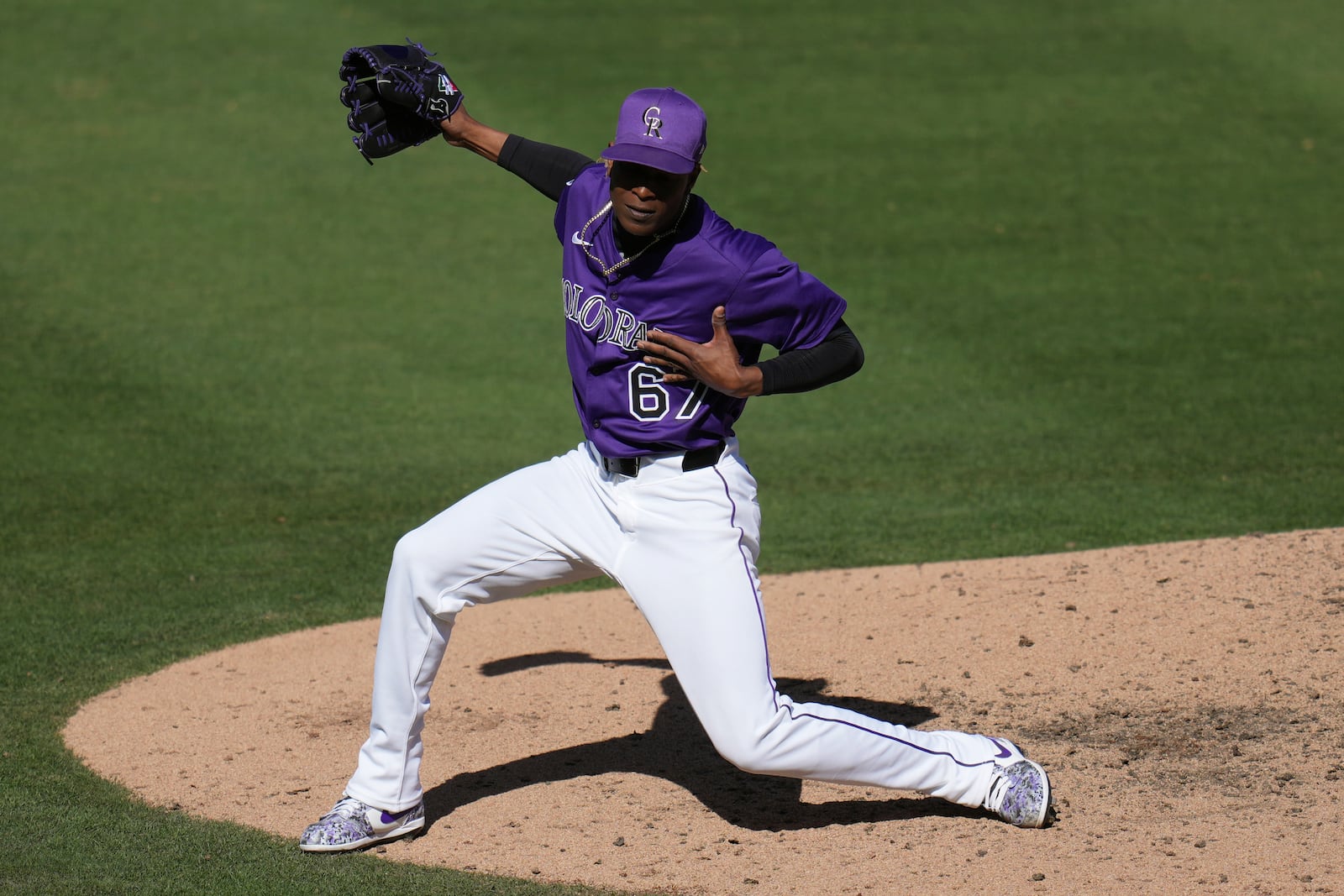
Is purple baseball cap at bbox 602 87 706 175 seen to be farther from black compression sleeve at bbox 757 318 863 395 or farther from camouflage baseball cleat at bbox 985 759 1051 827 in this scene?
camouflage baseball cleat at bbox 985 759 1051 827

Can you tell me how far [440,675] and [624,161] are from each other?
8.82 ft

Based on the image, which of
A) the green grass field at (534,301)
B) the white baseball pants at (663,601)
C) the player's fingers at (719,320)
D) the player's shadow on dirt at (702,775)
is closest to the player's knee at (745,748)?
the white baseball pants at (663,601)

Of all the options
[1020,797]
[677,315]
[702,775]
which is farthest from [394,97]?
[1020,797]

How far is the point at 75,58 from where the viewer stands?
54.3 feet

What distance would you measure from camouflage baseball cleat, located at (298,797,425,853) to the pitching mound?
0.22 ft

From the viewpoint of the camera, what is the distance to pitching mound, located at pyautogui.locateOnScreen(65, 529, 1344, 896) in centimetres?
426

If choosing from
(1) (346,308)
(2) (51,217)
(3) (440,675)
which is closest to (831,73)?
(1) (346,308)

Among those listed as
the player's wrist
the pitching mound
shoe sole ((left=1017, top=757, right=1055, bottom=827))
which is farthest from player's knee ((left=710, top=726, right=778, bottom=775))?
the player's wrist

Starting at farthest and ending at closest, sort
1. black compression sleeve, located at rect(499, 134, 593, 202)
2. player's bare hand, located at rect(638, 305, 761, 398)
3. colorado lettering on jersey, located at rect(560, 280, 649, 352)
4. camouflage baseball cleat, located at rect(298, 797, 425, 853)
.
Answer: black compression sleeve, located at rect(499, 134, 593, 202) → camouflage baseball cleat, located at rect(298, 797, 425, 853) → colorado lettering on jersey, located at rect(560, 280, 649, 352) → player's bare hand, located at rect(638, 305, 761, 398)

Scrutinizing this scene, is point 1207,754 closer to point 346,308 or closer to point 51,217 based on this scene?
point 346,308

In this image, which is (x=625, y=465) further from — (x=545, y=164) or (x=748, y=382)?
(x=545, y=164)

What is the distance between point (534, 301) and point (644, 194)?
8009 millimetres

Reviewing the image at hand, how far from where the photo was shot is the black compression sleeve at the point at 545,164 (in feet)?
15.2

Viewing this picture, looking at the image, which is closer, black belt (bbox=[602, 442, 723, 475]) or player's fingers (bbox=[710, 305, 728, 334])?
player's fingers (bbox=[710, 305, 728, 334])
